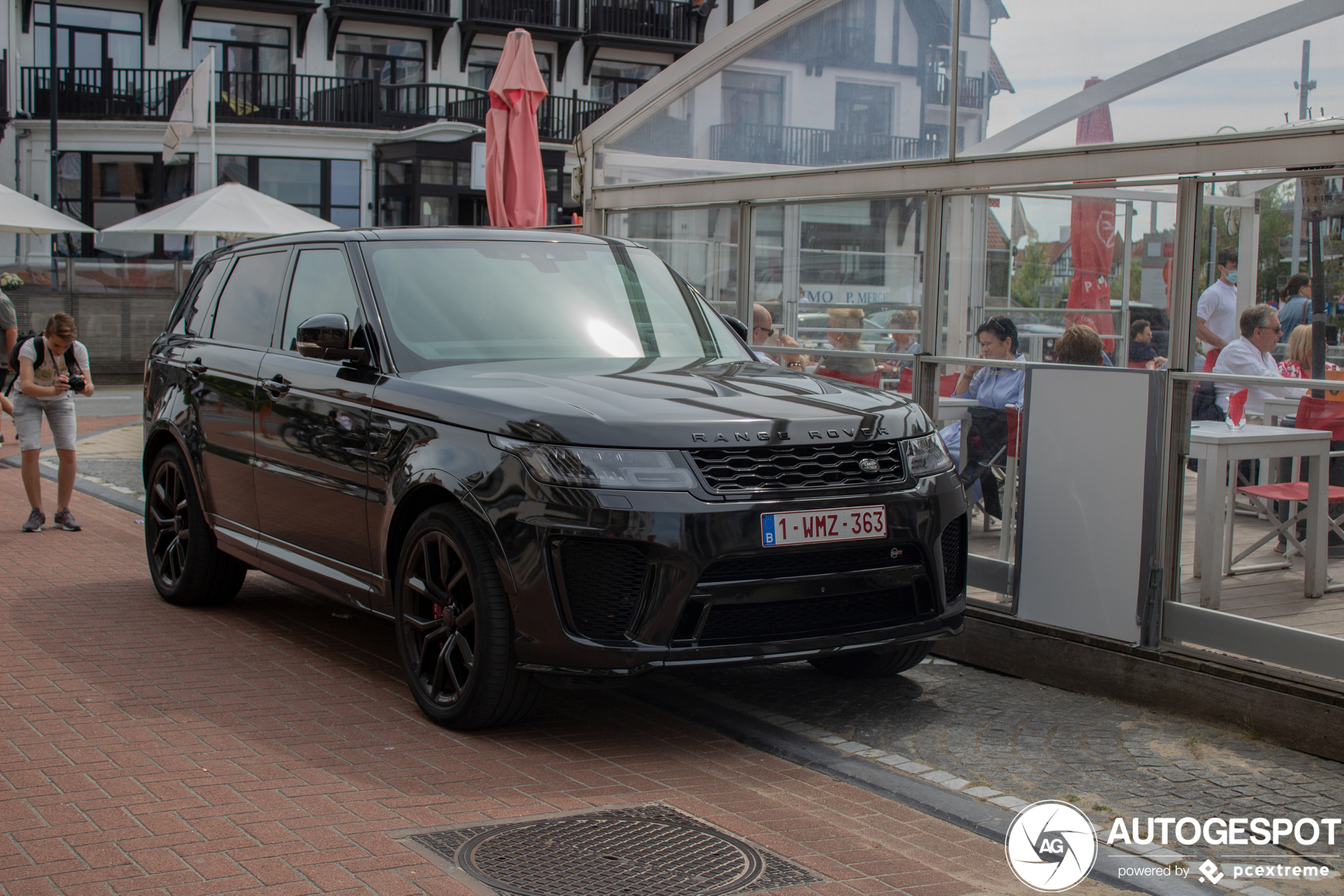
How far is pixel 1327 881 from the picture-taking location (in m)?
4.00

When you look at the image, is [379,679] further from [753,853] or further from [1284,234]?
[1284,234]

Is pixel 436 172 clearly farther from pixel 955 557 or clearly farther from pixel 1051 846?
pixel 1051 846

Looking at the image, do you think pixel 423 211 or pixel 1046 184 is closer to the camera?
pixel 1046 184

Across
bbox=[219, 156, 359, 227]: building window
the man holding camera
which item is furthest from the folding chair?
bbox=[219, 156, 359, 227]: building window

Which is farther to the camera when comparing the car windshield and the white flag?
the white flag

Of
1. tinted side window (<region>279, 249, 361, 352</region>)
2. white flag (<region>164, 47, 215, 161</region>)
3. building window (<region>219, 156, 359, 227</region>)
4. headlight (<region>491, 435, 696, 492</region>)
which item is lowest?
headlight (<region>491, 435, 696, 492</region>)

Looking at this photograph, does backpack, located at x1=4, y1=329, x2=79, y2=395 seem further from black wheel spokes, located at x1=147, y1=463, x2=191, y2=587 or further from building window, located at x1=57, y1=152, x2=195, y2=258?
building window, located at x1=57, y1=152, x2=195, y2=258

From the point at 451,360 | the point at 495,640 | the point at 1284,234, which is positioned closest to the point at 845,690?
the point at 495,640

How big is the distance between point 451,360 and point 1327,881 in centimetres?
356

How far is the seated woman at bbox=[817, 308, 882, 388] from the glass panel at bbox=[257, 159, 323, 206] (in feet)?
104

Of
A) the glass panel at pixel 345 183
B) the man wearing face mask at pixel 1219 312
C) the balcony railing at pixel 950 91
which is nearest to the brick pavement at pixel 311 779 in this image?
the man wearing face mask at pixel 1219 312

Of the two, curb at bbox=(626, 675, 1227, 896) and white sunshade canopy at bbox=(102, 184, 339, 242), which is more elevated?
white sunshade canopy at bbox=(102, 184, 339, 242)

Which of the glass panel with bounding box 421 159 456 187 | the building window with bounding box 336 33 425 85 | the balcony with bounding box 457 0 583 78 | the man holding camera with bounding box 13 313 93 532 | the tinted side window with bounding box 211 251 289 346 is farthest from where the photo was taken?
the balcony with bounding box 457 0 583 78

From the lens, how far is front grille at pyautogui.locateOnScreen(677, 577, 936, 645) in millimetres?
4840
